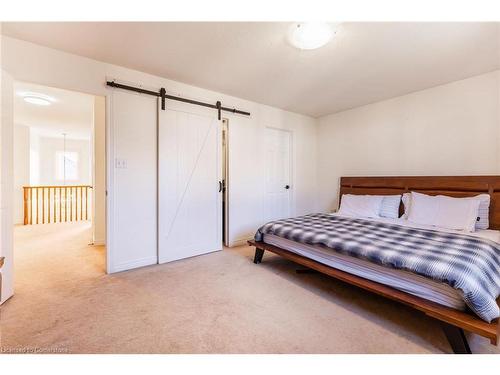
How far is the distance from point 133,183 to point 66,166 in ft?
21.1

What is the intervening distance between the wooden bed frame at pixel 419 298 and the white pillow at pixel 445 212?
26 cm

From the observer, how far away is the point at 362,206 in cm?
316

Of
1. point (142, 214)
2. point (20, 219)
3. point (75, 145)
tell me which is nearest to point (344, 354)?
point (142, 214)

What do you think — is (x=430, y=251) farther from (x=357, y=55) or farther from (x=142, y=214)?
(x=142, y=214)

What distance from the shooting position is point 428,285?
4.88 feet

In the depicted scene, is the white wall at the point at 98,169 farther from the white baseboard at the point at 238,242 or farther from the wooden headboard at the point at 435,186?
the wooden headboard at the point at 435,186

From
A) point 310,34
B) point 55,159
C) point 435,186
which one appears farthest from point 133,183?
point 55,159

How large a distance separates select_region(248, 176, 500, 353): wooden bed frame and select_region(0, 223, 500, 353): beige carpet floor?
21 centimetres

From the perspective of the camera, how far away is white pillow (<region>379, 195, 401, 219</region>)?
119 inches

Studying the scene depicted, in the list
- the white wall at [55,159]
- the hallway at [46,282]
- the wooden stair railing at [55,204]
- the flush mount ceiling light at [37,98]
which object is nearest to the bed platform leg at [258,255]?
the hallway at [46,282]

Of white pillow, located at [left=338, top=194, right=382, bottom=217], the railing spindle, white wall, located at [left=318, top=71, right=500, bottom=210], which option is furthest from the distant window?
white pillow, located at [left=338, top=194, right=382, bottom=217]

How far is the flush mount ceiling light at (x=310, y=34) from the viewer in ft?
5.79

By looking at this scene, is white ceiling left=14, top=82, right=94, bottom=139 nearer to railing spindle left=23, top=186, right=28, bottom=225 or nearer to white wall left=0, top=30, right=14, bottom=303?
white wall left=0, top=30, right=14, bottom=303

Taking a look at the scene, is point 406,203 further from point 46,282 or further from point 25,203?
point 25,203
